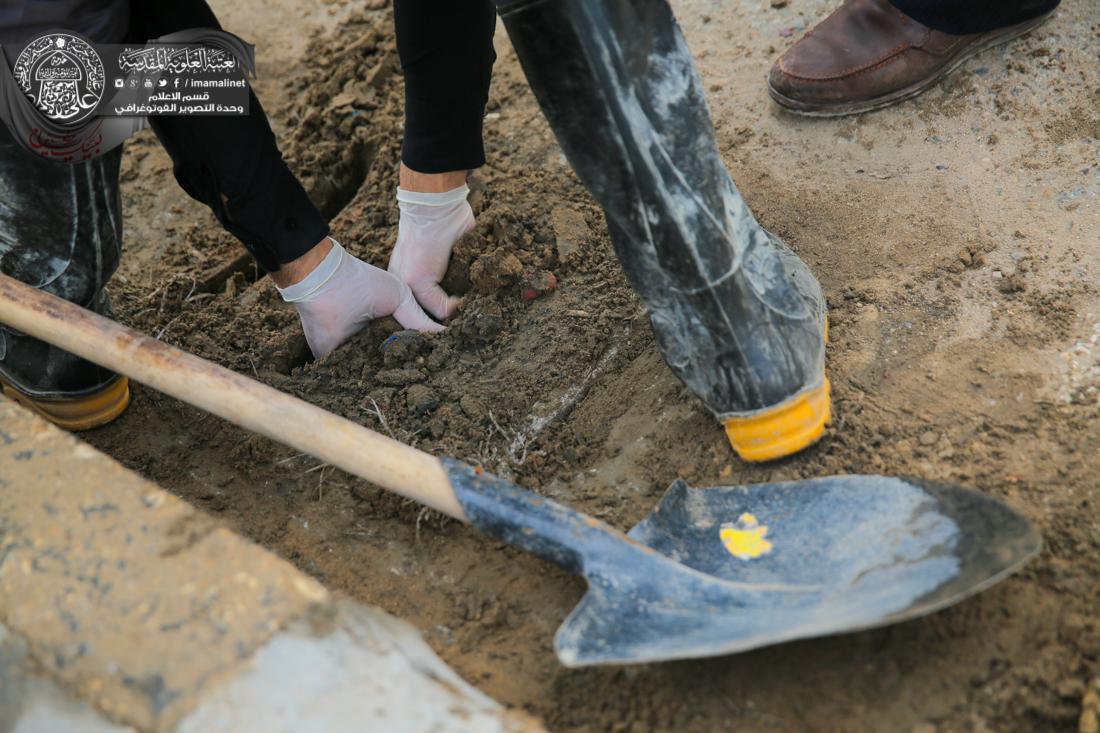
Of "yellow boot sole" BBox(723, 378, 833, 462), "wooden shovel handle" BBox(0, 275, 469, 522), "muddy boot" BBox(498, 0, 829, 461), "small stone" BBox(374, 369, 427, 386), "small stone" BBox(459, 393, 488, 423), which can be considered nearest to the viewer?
"muddy boot" BBox(498, 0, 829, 461)

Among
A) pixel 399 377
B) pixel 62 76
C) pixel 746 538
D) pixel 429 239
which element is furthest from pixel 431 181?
pixel 746 538

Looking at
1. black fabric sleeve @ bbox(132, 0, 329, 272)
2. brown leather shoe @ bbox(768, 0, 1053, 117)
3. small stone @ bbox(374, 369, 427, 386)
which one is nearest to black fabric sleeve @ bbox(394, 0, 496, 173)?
black fabric sleeve @ bbox(132, 0, 329, 272)

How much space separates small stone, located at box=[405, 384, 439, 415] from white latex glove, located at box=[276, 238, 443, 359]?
0.25 meters

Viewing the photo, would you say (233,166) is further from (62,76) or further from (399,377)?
(399,377)

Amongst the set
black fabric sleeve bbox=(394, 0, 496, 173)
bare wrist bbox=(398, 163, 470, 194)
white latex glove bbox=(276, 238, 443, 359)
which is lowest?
white latex glove bbox=(276, 238, 443, 359)

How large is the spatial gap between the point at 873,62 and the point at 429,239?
1.26m

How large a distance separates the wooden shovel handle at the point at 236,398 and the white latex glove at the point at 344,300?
485 millimetres

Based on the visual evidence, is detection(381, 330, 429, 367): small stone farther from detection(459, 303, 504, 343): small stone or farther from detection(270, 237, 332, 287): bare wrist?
detection(270, 237, 332, 287): bare wrist

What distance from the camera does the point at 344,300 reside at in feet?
7.24

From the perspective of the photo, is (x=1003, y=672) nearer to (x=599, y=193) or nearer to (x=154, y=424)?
(x=599, y=193)

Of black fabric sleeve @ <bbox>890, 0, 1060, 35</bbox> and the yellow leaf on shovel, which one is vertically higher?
black fabric sleeve @ <bbox>890, 0, 1060, 35</bbox>

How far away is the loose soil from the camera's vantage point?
1347 mm

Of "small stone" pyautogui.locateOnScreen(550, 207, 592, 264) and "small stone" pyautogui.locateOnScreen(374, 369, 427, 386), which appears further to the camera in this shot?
"small stone" pyautogui.locateOnScreen(550, 207, 592, 264)

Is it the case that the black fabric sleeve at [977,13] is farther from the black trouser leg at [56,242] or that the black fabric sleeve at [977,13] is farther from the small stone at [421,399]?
the black trouser leg at [56,242]
